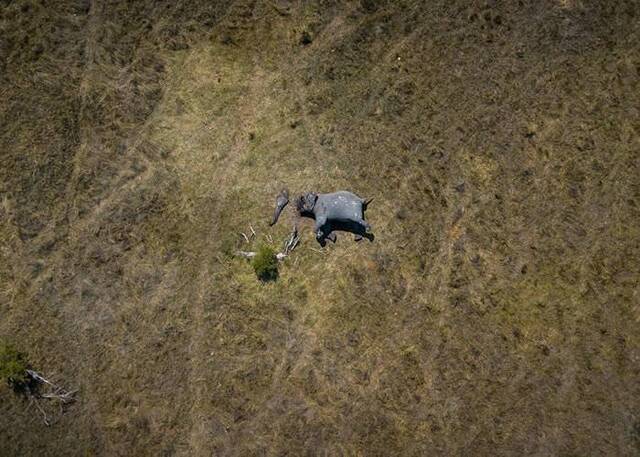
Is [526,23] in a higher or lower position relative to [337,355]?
higher

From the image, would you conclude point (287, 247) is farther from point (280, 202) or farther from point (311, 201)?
point (311, 201)

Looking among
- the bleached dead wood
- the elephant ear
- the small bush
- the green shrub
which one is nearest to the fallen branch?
the small bush

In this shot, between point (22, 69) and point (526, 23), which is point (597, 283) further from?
point (22, 69)


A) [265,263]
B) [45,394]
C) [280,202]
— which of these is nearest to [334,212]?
[280,202]

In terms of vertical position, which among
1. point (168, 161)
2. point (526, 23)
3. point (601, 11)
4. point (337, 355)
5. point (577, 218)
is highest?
point (601, 11)

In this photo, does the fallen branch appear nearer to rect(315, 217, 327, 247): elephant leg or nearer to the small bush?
the small bush

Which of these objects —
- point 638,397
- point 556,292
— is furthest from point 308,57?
point 638,397

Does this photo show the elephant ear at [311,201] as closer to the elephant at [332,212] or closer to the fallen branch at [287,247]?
the elephant at [332,212]

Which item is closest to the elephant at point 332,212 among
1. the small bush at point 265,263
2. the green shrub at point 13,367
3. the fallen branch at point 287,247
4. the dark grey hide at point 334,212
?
the dark grey hide at point 334,212

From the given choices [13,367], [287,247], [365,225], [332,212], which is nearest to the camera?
[13,367]
